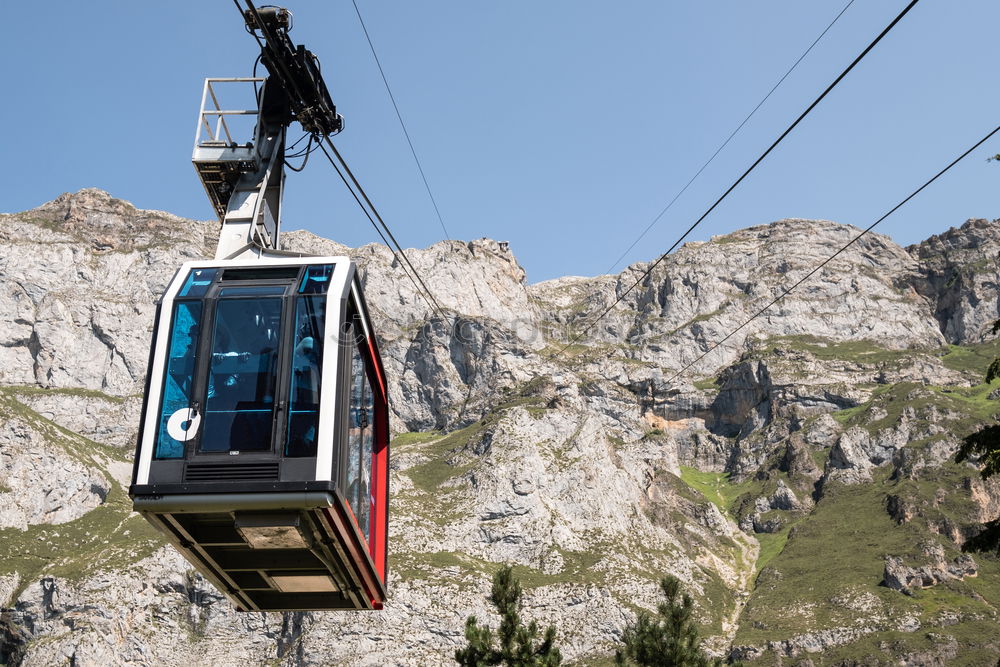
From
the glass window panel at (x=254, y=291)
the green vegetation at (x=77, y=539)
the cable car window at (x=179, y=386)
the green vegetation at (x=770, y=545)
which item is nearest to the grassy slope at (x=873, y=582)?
the green vegetation at (x=770, y=545)

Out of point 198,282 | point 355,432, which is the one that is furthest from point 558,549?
point 198,282

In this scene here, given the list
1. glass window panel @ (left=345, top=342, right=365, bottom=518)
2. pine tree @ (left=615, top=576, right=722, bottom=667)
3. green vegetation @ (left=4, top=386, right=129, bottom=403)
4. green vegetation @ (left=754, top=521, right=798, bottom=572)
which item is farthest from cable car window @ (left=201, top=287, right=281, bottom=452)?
green vegetation @ (left=4, top=386, right=129, bottom=403)

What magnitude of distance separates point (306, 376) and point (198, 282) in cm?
257

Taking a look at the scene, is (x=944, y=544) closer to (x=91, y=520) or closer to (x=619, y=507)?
(x=619, y=507)

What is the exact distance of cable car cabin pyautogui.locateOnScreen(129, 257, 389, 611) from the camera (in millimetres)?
13617

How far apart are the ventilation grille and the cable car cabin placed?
0.05 feet

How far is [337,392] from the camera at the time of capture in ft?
46.4

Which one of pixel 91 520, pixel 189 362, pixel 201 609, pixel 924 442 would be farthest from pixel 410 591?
pixel 189 362

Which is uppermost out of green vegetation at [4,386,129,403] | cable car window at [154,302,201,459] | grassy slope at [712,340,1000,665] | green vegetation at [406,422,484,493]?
green vegetation at [4,386,129,403]

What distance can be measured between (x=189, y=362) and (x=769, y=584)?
153905mm

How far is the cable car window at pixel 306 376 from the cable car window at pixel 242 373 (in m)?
0.31

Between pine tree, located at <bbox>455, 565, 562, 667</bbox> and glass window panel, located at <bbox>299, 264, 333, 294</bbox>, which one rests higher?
glass window panel, located at <bbox>299, 264, 333, 294</bbox>

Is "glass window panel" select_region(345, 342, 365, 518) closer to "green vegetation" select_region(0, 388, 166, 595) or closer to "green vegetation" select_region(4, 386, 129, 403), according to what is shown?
"green vegetation" select_region(0, 388, 166, 595)

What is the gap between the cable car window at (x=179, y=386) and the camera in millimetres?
13875
